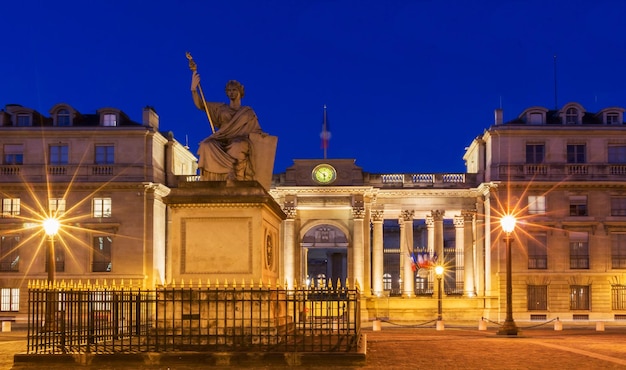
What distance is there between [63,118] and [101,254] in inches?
375

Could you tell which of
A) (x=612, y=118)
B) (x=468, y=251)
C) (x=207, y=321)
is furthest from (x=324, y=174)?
(x=207, y=321)

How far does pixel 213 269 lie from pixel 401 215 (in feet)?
144

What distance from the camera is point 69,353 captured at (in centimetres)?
1546

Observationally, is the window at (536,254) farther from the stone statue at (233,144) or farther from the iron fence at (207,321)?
the iron fence at (207,321)

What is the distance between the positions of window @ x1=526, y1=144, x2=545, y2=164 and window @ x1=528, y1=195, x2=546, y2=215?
2328mm

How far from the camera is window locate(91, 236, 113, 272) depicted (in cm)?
5412

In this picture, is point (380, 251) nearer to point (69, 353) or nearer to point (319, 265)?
point (319, 265)

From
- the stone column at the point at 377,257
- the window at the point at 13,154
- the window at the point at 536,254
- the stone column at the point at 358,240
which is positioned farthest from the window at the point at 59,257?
the window at the point at 536,254

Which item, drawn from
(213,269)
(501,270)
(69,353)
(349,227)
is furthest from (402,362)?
(349,227)

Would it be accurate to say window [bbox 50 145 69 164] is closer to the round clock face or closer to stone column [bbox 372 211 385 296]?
the round clock face

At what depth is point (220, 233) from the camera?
55.4ft

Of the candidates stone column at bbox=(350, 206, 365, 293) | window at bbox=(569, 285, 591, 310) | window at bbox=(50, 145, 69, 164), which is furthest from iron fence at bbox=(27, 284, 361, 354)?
stone column at bbox=(350, 206, 365, 293)

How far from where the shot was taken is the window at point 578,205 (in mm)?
54844

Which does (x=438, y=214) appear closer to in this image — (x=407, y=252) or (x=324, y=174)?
(x=407, y=252)
